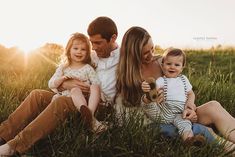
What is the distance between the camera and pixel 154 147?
4.10 meters

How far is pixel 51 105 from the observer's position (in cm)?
443

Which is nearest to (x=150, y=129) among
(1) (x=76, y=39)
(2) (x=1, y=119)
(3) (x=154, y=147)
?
(3) (x=154, y=147)

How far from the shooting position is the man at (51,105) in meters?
4.34

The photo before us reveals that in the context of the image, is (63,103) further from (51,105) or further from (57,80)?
(57,80)

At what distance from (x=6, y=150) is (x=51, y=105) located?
54 cm

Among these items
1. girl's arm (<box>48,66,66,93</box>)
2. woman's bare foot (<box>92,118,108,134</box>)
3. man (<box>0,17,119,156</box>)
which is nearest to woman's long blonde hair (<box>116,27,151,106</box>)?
man (<box>0,17,119,156</box>)

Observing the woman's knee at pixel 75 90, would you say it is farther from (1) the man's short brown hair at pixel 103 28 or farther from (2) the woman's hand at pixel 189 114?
(2) the woman's hand at pixel 189 114

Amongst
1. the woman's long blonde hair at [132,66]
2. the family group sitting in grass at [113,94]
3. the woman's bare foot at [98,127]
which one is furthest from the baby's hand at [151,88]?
the woman's bare foot at [98,127]

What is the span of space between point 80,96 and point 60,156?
0.75 m

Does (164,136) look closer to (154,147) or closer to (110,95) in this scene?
(154,147)

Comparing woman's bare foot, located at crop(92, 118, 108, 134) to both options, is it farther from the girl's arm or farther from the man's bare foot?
the girl's arm

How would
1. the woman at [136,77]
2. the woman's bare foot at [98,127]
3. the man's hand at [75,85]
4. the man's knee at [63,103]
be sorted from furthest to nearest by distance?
the man's hand at [75,85] < the woman at [136,77] < the man's knee at [63,103] < the woman's bare foot at [98,127]

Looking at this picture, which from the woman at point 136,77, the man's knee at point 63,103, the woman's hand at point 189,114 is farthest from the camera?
the woman at point 136,77

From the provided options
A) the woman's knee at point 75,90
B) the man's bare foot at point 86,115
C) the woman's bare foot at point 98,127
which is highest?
the woman's knee at point 75,90
